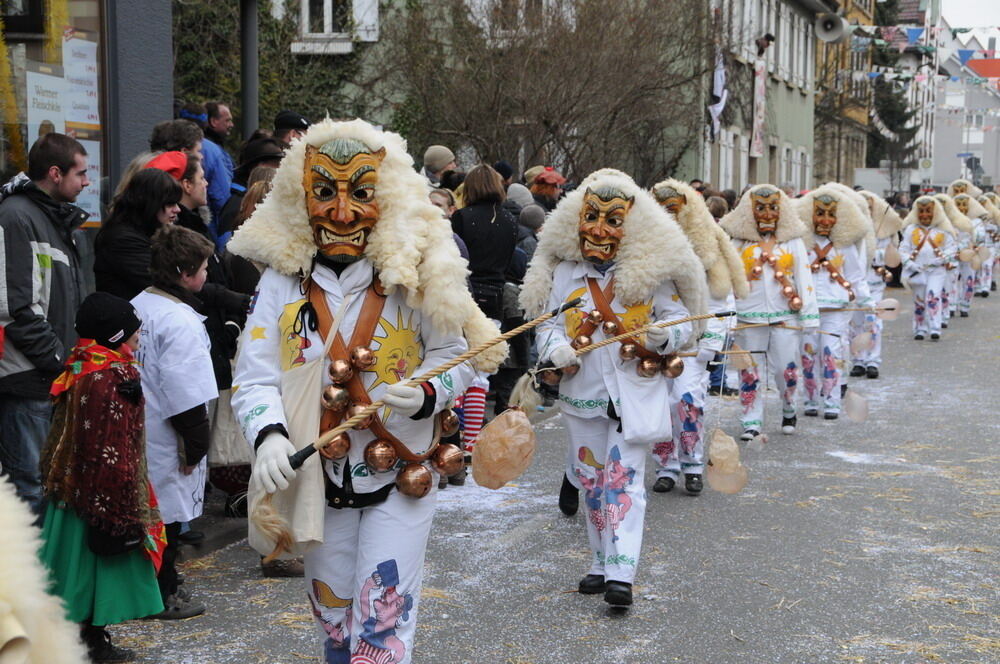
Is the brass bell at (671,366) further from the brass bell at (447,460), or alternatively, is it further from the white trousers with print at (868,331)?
the white trousers with print at (868,331)

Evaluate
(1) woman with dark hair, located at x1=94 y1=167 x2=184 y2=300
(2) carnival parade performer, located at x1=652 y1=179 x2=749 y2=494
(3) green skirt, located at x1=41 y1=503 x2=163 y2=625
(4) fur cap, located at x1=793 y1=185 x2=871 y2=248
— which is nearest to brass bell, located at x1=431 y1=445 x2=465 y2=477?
(3) green skirt, located at x1=41 y1=503 x2=163 y2=625

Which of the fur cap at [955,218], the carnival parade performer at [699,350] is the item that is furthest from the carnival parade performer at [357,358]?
the fur cap at [955,218]

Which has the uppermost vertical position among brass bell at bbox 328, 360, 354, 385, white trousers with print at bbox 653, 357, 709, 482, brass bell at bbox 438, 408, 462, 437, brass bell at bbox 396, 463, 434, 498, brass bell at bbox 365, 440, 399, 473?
brass bell at bbox 328, 360, 354, 385

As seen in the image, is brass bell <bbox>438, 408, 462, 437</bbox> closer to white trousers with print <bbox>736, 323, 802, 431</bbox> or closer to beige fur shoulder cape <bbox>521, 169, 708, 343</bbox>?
beige fur shoulder cape <bbox>521, 169, 708, 343</bbox>

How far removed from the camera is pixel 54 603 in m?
1.71

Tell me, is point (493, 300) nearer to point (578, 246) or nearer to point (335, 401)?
point (578, 246)

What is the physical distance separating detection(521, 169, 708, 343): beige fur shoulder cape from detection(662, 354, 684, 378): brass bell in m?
0.32

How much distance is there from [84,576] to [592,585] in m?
2.53

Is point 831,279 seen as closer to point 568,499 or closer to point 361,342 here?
point 568,499

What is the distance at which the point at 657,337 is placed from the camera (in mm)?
5898

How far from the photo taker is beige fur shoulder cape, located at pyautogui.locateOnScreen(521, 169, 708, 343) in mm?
6031

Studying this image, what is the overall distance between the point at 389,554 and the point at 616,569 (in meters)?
2.20

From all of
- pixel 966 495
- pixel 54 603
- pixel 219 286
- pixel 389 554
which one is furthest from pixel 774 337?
pixel 54 603

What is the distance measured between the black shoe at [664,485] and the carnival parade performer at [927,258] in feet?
37.0
